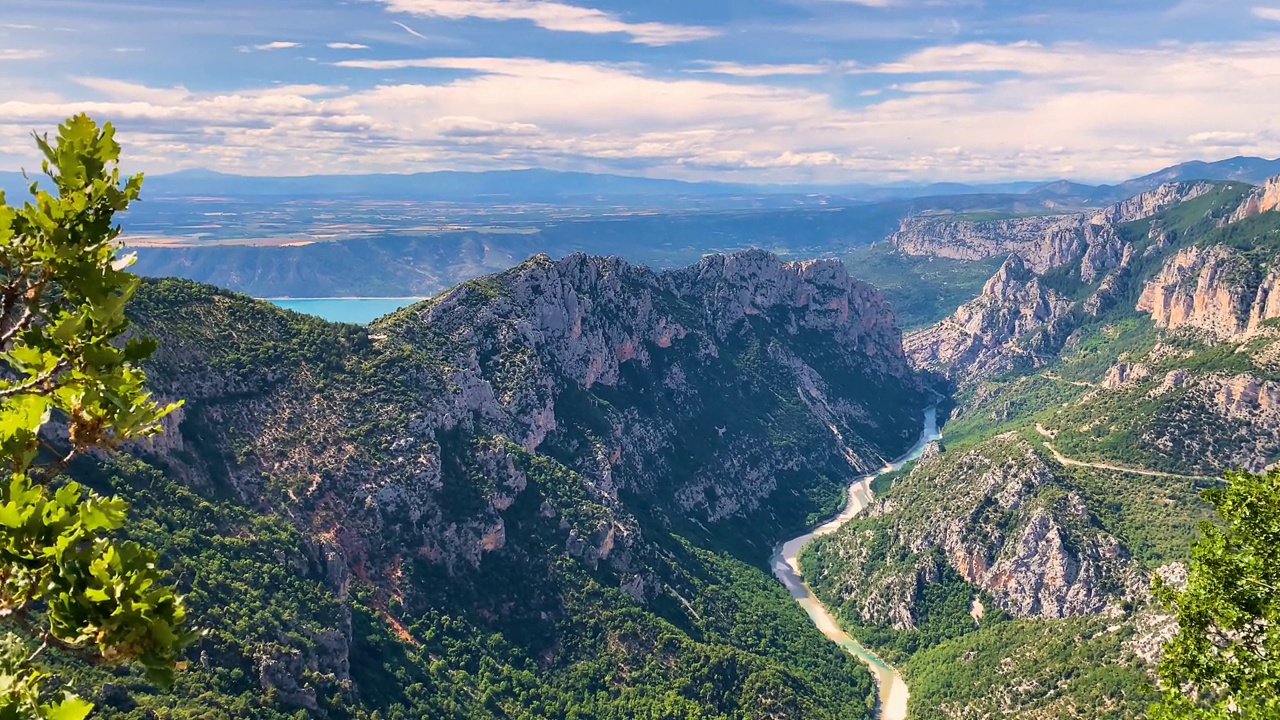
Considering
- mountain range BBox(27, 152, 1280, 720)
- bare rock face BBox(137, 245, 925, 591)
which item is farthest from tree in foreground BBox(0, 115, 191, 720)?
bare rock face BBox(137, 245, 925, 591)

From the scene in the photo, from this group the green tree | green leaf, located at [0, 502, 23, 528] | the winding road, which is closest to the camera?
green leaf, located at [0, 502, 23, 528]

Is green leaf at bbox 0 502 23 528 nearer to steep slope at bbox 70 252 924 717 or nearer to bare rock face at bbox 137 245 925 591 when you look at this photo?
steep slope at bbox 70 252 924 717

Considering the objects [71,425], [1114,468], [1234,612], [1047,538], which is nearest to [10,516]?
[71,425]

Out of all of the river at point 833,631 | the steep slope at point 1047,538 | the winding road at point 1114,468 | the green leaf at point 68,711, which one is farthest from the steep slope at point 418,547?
the winding road at point 1114,468

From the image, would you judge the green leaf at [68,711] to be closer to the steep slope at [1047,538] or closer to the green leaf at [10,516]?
the green leaf at [10,516]

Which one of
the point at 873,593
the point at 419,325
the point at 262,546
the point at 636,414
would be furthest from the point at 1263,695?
the point at 636,414

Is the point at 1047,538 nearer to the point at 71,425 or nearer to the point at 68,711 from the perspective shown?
the point at 71,425
